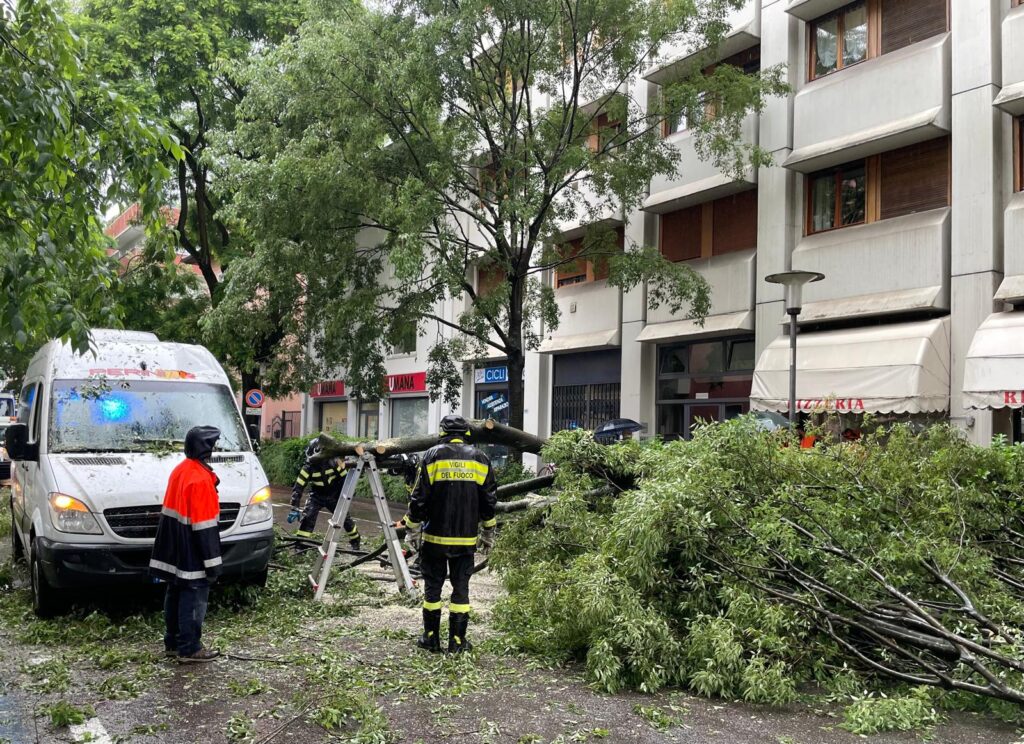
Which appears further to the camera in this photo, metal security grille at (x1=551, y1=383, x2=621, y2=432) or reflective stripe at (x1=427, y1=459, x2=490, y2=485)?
metal security grille at (x1=551, y1=383, x2=621, y2=432)

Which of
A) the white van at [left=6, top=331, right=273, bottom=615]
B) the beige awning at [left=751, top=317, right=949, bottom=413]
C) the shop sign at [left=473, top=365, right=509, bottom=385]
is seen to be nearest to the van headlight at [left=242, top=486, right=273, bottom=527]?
→ the white van at [left=6, top=331, right=273, bottom=615]

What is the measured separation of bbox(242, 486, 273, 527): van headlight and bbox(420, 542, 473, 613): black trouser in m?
1.83

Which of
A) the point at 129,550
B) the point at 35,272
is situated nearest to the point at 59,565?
the point at 129,550

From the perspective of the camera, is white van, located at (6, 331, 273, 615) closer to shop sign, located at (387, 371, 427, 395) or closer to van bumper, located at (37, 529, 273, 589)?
van bumper, located at (37, 529, 273, 589)

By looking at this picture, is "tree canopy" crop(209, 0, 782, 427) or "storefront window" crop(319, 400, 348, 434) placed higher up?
"tree canopy" crop(209, 0, 782, 427)

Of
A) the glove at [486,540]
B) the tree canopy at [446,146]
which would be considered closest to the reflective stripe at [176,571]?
the glove at [486,540]

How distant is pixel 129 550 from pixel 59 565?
0.52m

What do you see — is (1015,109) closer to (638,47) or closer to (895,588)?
(638,47)

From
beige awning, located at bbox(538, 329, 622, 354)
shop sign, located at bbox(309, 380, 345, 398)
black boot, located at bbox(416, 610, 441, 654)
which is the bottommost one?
black boot, located at bbox(416, 610, 441, 654)

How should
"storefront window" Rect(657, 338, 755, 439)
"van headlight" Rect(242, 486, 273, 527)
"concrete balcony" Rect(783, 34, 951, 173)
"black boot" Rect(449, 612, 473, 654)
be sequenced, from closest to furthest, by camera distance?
"black boot" Rect(449, 612, 473, 654), "van headlight" Rect(242, 486, 273, 527), "concrete balcony" Rect(783, 34, 951, 173), "storefront window" Rect(657, 338, 755, 439)

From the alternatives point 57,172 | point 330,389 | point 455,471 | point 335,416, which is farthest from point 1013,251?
point 335,416

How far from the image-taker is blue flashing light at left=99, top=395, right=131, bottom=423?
862cm

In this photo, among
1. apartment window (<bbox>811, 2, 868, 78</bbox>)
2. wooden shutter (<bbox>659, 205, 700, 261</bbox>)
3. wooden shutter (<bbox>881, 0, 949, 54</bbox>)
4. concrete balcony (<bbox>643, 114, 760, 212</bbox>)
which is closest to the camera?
wooden shutter (<bbox>881, 0, 949, 54</bbox>)

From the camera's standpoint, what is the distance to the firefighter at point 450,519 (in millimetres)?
6852
